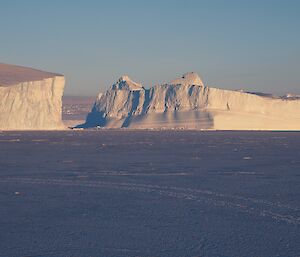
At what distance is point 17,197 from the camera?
13.1 metres

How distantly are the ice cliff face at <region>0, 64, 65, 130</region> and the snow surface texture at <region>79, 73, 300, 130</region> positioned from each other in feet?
86.9

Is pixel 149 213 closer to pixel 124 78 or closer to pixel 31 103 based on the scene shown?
pixel 31 103

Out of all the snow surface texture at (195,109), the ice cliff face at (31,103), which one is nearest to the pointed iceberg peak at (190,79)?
the snow surface texture at (195,109)

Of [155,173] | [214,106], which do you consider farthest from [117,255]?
[214,106]

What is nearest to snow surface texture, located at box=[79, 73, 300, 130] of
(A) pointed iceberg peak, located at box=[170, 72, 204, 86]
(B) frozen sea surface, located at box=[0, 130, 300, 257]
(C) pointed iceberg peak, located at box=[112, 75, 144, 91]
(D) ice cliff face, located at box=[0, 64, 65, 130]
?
(C) pointed iceberg peak, located at box=[112, 75, 144, 91]

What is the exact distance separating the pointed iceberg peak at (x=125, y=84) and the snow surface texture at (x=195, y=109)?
21.3 feet

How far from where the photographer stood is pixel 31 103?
85250 millimetres

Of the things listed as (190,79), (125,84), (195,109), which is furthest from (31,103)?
(190,79)

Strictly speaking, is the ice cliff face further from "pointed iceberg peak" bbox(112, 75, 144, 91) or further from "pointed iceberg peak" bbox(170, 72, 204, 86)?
"pointed iceberg peak" bbox(170, 72, 204, 86)

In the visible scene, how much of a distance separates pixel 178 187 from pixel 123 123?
103 meters

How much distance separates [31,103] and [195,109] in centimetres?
3599

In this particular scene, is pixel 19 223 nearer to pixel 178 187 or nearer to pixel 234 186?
pixel 178 187

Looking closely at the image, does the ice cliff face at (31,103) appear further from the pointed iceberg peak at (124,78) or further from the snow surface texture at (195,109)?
the pointed iceberg peak at (124,78)

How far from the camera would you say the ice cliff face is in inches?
3300
